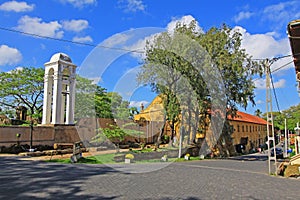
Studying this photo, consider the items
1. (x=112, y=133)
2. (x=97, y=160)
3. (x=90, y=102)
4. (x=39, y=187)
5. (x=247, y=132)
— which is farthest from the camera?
(x=247, y=132)

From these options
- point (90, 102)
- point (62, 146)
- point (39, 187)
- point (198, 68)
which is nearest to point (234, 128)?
point (198, 68)

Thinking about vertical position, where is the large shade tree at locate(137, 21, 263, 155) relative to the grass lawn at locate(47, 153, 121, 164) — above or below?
above

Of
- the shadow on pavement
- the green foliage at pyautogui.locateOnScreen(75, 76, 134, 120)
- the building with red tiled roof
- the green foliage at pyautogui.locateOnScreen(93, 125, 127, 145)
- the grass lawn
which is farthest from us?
the building with red tiled roof

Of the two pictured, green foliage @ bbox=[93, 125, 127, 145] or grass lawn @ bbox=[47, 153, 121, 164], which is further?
green foliage @ bbox=[93, 125, 127, 145]

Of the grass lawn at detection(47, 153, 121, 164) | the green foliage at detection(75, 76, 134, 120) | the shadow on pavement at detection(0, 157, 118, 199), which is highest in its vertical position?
the green foliage at detection(75, 76, 134, 120)

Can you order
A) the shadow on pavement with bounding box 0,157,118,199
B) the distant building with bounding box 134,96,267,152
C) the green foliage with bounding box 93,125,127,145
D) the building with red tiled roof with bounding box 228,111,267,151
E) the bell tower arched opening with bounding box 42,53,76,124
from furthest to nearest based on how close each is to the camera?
the building with red tiled roof with bounding box 228,111,267,151 < the distant building with bounding box 134,96,267,152 < the bell tower arched opening with bounding box 42,53,76,124 < the green foliage with bounding box 93,125,127,145 < the shadow on pavement with bounding box 0,157,118,199

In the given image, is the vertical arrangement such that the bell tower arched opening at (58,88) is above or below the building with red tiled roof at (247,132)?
above

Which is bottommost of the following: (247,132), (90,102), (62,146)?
(62,146)

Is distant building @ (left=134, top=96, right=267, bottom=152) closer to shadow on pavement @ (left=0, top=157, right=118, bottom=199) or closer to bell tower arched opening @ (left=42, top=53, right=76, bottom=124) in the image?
bell tower arched opening @ (left=42, top=53, right=76, bottom=124)

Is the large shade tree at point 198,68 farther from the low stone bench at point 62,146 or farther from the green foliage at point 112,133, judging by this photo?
the low stone bench at point 62,146

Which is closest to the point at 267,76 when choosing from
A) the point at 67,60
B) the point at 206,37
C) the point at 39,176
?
the point at 206,37

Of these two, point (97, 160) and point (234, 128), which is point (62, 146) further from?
point (234, 128)

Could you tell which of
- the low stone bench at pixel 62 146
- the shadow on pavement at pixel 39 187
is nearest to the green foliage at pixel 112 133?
the low stone bench at pixel 62 146

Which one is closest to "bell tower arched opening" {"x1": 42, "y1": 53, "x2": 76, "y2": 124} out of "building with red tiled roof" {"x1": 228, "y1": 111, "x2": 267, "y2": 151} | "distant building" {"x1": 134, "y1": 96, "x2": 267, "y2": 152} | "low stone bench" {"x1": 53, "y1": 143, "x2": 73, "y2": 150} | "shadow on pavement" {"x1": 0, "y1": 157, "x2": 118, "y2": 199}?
"low stone bench" {"x1": 53, "y1": 143, "x2": 73, "y2": 150}
